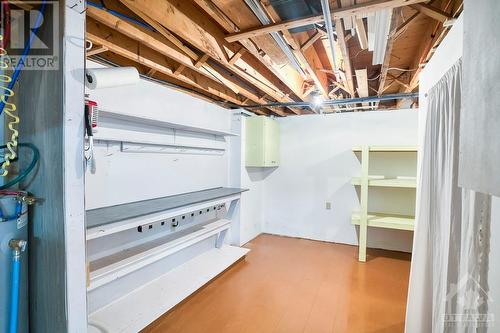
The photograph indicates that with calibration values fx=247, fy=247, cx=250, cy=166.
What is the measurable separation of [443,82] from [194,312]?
2.67 meters

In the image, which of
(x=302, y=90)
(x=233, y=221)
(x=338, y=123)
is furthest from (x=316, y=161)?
(x=233, y=221)

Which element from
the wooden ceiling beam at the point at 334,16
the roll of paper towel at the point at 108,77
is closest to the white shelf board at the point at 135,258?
the roll of paper towel at the point at 108,77

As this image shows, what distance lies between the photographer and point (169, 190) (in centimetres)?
292

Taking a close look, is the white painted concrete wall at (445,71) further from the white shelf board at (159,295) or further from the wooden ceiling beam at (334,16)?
the white shelf board at (159,295)

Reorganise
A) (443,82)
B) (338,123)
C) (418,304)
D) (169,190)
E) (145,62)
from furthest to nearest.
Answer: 1. (338,123)
2. (169,190)
3. (145,62)
4. (418,304)
5. (443,82)

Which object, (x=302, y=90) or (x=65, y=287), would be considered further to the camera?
(x=302, y=90)

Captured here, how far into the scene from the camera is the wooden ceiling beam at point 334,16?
1.42 metres

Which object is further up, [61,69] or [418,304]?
[61,69]

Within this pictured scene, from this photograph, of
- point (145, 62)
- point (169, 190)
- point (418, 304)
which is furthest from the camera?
point (169, 190)

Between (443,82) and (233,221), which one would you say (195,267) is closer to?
(233,221)

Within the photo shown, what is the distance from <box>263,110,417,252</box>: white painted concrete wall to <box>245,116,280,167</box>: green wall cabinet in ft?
1.98

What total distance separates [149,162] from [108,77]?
1.42 m

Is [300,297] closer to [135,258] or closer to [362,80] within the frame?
[135,258]

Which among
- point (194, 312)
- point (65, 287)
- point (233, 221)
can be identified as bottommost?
point (194, 312)
